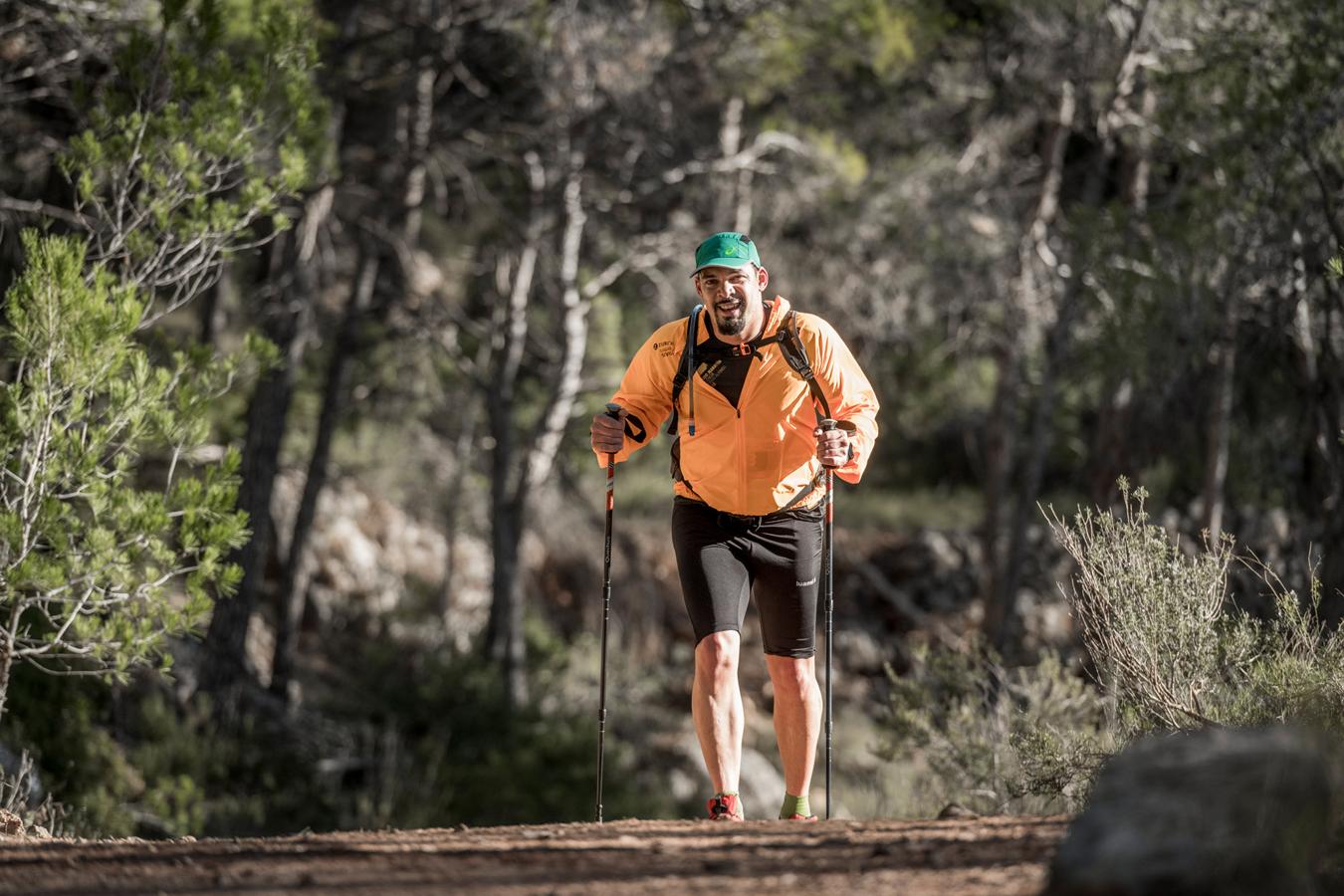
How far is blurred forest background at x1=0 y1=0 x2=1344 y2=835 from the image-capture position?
634 centimetres

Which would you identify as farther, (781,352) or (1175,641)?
(781,352)

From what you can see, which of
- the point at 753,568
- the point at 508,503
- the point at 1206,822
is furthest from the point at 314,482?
the point at 1206,822

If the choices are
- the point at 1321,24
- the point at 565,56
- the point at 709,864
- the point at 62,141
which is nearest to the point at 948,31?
the point at 565,56

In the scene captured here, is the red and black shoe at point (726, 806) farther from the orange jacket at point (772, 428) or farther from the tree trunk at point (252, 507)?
the tree trunk at point (252, 507)

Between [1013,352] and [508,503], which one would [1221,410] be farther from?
[508,503]

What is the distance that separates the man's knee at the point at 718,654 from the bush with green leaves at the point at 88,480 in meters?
2.20

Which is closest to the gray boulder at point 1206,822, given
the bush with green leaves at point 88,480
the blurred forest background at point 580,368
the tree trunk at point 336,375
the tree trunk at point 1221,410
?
the blurred forest background at point 580,368

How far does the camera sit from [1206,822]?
116 inches

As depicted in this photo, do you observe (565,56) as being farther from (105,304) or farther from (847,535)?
(847,535)

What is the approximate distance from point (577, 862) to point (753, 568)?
1.85m

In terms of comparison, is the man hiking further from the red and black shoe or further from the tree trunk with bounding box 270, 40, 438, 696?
the tree trunk with bounding box 270, 40, 438, 696

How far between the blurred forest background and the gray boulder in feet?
6.37

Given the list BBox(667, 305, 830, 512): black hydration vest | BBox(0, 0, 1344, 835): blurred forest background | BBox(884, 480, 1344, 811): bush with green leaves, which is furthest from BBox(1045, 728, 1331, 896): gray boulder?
BBox(667, 305, 830, 512): black hydration vest

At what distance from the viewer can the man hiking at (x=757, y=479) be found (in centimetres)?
546
